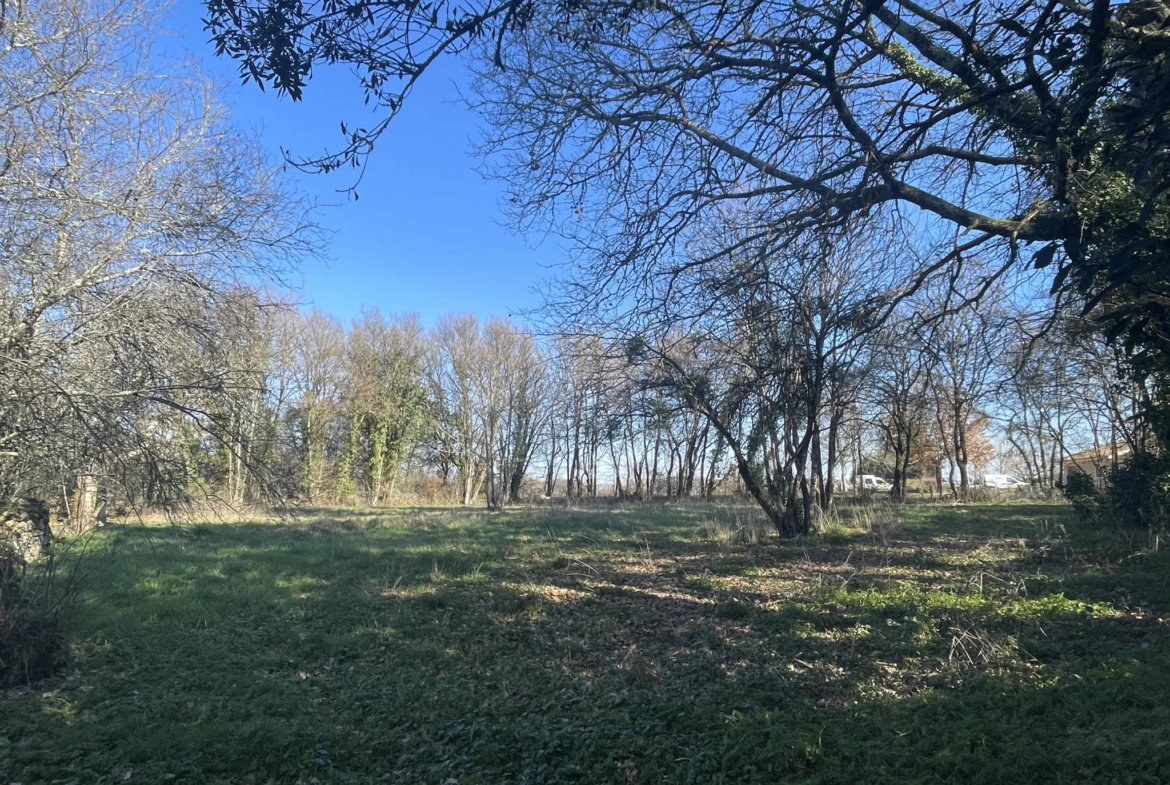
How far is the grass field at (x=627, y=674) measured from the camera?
4.23 m

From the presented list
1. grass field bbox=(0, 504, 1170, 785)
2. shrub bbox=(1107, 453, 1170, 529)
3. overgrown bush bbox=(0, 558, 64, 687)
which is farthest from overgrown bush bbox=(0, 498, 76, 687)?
shrub bbox=(1107, 453, 1170, 529)

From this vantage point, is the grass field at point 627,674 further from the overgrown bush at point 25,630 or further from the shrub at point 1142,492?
the shrub at point 1142,492

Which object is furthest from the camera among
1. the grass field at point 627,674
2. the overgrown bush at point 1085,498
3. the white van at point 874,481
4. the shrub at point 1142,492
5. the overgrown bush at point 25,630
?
the white van at point 874,481

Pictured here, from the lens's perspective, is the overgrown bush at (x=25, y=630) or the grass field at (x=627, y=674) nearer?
the grass field at (x=627, y=674)

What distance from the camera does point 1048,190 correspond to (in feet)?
20.1

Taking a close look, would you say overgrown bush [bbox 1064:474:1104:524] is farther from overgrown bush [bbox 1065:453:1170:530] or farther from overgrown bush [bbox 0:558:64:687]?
overgrown bush [bbox 0:558:64:687]

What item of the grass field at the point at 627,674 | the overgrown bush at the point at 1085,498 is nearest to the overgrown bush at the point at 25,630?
the grass field at the point at 627,674

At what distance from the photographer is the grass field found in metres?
4.23

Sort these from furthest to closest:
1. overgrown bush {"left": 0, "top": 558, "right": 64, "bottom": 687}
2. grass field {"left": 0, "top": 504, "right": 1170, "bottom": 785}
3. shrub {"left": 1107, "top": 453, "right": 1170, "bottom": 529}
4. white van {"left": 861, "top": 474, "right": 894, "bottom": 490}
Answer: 1. white van {"left": 861, "top": 474, "right": 894, "bottom": 490}
2. shrub {"left": 1107, "top": 453, "right": 1170, "bottom": 529}
3. overgrown bush {"left": 0, "top": 558, "right": 64, "bottom": 687}
4. grass field {"left": 0, "top": 504, "right": 1170, "bottom": 785}

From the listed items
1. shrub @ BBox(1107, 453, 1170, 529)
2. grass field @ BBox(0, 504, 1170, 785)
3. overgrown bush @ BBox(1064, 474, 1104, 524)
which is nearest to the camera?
grass field @ BBox(0, 504, 1170, 785)

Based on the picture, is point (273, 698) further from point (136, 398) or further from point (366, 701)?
point (136, 398)

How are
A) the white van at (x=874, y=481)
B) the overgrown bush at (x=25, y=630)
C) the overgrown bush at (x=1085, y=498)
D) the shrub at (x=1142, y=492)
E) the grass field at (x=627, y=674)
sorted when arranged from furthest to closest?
the white van at (x=874, y=481)
the overgrown bush at (x=1085, y=498)
the shrub at (x=1142, y=492)
the overgrown bush at (x=25, y=630)
the grass field at (x=627, y=674)

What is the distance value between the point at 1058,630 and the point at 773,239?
14.0ft

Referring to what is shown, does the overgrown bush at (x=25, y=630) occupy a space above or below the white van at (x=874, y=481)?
below
